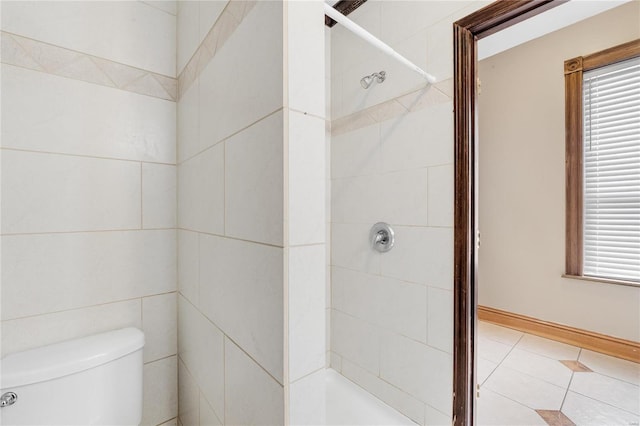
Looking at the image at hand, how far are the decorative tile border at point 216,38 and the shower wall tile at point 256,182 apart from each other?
24cm

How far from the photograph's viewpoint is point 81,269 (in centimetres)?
82

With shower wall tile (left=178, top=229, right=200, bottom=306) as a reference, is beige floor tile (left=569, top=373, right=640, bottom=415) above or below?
below

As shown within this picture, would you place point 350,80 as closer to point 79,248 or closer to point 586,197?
point 79,248

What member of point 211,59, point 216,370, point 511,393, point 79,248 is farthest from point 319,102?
point 511,393

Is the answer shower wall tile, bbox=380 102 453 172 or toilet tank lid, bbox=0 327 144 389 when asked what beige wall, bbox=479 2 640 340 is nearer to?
shower wall tile, bbox=380 102 453 172

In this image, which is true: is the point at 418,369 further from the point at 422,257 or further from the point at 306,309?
the point at 306,309

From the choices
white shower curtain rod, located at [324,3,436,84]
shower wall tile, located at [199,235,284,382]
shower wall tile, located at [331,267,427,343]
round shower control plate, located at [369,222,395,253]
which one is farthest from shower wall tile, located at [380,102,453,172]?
shower wall tile, located at [199,235,284,382]

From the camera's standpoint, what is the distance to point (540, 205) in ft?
7.77

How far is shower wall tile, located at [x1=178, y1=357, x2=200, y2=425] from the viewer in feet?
2.67

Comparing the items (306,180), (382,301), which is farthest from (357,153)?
(306,180)

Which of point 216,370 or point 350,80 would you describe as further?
point 350,80

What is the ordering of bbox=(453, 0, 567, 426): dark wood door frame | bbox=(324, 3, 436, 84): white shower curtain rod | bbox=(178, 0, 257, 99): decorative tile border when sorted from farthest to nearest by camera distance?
bbox=(453, 0, 567, 426): dark wood door frame, bbox=(324, 3, 436, 84): white shower curtain rod, bbox=(178, 0, 257, 99): decorative tile border

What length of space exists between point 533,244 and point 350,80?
217cm

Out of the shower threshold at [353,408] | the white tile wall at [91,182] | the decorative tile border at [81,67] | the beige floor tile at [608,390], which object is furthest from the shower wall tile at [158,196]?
the beige floor tile at [608,390]
